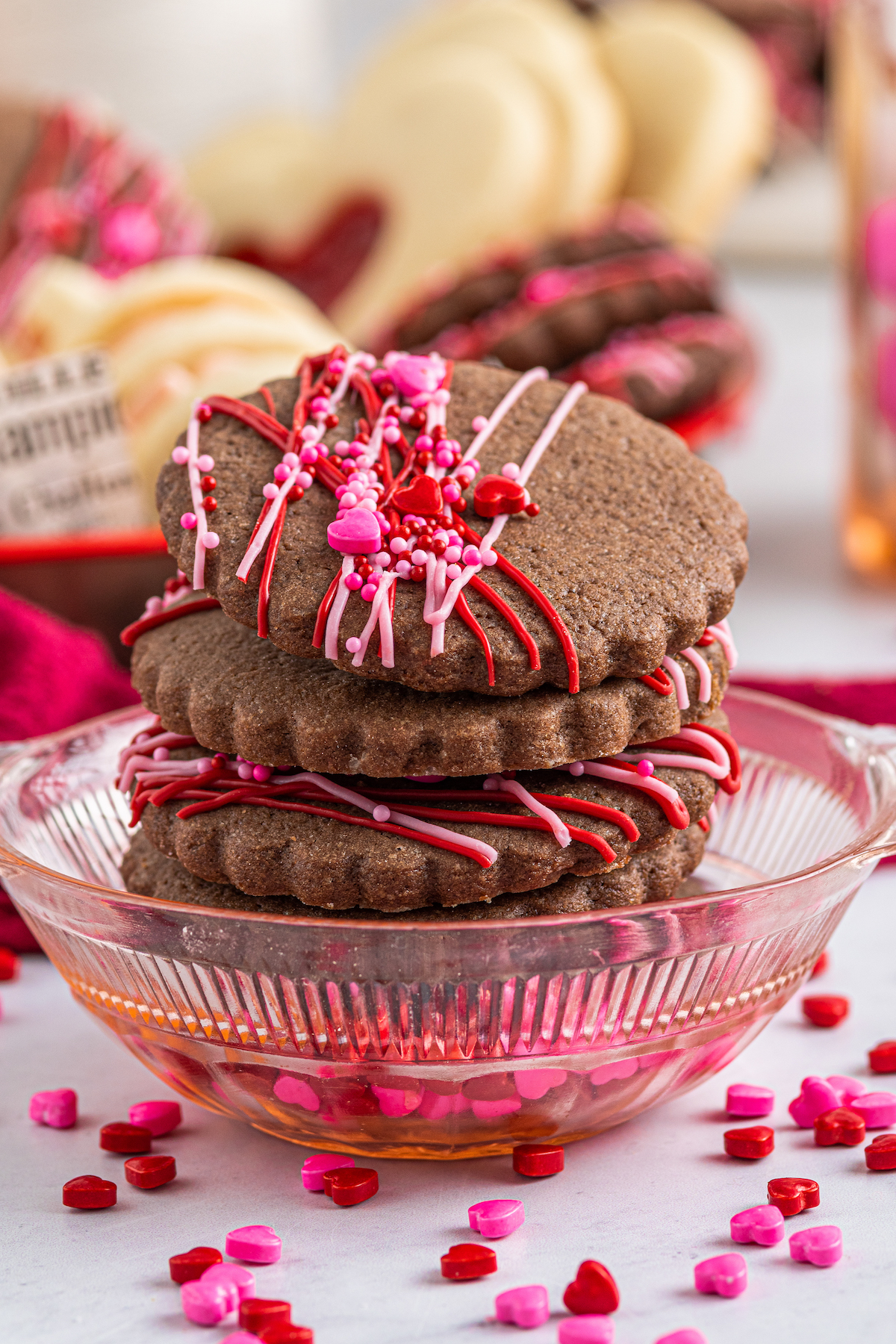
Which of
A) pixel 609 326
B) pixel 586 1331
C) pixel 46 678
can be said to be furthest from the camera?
pixel 609 326

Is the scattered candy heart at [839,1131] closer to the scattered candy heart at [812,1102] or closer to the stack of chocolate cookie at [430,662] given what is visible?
the scattered candy heart at [812,1102]

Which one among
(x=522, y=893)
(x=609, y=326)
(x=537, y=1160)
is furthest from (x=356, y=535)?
(x=609, y=326)

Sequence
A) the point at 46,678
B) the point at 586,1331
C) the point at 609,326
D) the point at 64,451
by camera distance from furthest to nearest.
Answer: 1. the point at 609,326
2. the point at 64,451
3. the point at 46,678
4. the point at 586,1331

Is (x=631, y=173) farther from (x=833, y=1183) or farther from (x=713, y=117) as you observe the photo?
(x=833, y=1183)

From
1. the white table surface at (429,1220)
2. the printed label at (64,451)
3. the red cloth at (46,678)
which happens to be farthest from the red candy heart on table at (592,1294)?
the printed label at (64,451)

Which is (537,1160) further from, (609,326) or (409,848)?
(609,326)

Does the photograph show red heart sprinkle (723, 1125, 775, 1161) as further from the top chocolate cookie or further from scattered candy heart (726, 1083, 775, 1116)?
the top chocolate cookie
